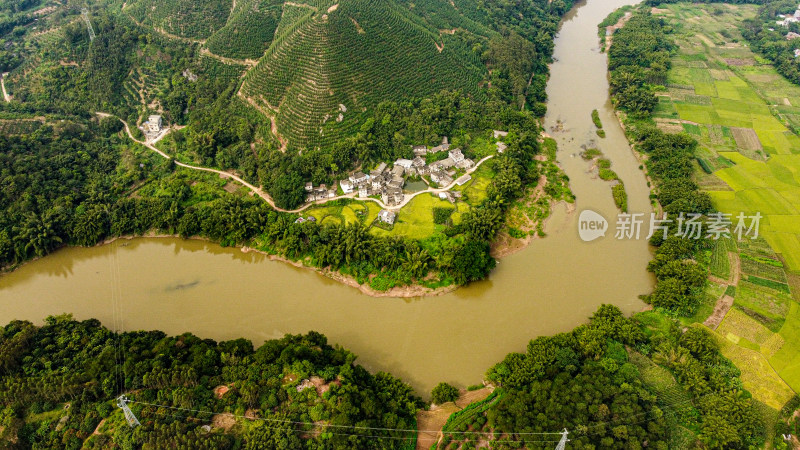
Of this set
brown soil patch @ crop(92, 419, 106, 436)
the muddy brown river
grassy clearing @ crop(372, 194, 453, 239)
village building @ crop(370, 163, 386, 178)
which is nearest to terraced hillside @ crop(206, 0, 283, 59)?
village building @ crop(370, 163, 386, 178)

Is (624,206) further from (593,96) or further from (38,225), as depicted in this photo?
(38,225)

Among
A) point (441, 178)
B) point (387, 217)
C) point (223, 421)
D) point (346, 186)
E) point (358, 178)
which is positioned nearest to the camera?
point (223, 421)

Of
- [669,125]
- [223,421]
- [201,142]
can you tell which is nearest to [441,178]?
[201,142]

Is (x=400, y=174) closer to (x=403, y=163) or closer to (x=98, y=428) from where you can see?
(x=403, y=163)

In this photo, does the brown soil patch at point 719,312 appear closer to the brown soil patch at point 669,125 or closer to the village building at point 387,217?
the village building at point 387,217

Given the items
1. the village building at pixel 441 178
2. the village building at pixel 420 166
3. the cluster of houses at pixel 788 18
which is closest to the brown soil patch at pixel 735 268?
the village building at pixel 441 178

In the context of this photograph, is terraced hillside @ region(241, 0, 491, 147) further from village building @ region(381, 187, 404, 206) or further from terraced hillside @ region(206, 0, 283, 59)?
village building @ region(381, 187, 404, 206)
